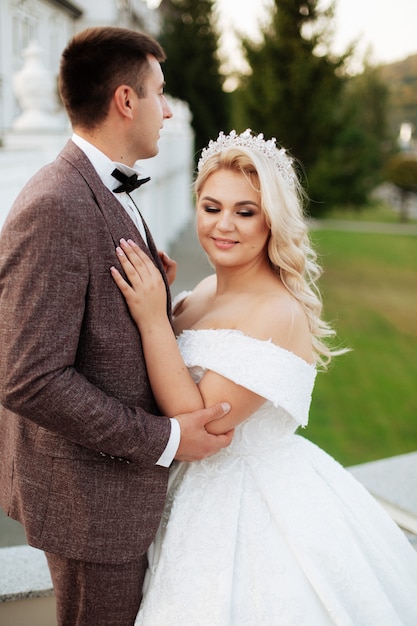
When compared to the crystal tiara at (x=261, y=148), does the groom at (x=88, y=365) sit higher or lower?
lower

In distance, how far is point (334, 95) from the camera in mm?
21594

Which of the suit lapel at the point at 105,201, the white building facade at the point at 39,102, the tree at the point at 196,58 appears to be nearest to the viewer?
the suit lapel at the point at 105,201

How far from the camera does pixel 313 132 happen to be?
861 inches

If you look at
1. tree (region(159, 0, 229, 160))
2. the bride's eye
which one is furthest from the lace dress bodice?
Result: tree (region(159, 0, 229, 160))

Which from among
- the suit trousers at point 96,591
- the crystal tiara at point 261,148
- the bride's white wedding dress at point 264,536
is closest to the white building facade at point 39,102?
the crystal tiara at point 261,148

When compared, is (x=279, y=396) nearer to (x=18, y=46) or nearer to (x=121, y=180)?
(x=121, y=180)

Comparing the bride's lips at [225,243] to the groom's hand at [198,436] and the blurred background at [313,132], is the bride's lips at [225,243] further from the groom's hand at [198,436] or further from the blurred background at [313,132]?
the blurred background at [313,132]

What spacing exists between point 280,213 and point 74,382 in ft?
2.99

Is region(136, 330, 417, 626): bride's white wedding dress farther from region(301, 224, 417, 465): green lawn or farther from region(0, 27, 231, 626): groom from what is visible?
region(301, 224, 417, 465): green lawn

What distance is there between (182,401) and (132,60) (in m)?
0.96

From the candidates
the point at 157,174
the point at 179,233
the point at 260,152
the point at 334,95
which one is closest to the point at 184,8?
the point at 334,95

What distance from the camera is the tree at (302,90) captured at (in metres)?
20.9

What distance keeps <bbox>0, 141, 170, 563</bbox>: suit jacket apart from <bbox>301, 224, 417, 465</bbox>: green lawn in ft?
2.90

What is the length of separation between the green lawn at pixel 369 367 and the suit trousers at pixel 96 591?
42.2 inches
